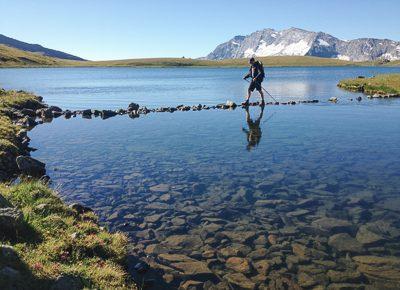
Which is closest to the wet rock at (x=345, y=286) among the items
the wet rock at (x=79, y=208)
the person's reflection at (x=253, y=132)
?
the wet rock at (x=79, y=208)

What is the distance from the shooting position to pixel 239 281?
35.6 feet

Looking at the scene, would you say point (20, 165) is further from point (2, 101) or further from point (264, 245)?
point (2, 101)

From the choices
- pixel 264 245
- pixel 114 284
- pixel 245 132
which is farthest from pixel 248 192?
pixel 245 132

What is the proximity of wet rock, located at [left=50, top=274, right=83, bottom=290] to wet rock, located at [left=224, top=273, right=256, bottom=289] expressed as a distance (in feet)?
12.8

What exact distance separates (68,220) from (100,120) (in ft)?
96.3

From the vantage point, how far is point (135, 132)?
1300 inches

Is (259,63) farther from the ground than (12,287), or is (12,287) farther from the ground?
(259,63)

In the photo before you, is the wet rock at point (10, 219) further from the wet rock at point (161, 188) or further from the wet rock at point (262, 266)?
the wet rock at point (161, 188)

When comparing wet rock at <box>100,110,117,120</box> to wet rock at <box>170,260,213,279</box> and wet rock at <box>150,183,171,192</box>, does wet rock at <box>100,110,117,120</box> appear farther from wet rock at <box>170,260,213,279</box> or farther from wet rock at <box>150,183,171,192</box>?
wet rock at <box>170,260,213,279</box>

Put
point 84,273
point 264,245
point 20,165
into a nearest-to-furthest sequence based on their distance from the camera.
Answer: point 84,273 → point 264,245 → point 20,165

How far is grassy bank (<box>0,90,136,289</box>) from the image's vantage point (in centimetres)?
869

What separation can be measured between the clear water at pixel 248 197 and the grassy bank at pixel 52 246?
1.24m

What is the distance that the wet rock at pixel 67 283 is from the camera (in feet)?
28.5

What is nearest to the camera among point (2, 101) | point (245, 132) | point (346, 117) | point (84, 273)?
point (84, 273)
